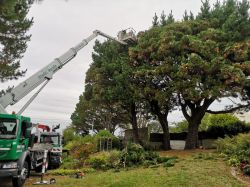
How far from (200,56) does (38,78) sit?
1179 centimetres

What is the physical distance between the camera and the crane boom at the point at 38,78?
1431cm

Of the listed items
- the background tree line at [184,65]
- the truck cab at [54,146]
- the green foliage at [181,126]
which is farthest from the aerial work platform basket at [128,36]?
the green foliage at [181,126]

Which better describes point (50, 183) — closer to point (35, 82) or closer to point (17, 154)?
point (17, 154)

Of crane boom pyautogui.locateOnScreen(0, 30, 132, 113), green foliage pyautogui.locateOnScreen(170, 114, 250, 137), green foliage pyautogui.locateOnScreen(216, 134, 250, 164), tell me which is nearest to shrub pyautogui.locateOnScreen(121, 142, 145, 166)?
green foliage pyautogui.locateOnScreen(216, 134, 250, 164)

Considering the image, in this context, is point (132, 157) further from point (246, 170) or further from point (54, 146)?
point (246, 170)

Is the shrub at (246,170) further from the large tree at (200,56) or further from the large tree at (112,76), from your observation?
the large tree at (112,76)

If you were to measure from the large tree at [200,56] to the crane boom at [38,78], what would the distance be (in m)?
6.66

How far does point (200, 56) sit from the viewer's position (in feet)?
73.0

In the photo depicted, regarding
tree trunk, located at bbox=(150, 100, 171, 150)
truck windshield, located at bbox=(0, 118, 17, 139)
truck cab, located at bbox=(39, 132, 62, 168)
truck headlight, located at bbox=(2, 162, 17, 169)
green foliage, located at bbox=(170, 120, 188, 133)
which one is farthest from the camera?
green foliage, located at bbox=(170, 120, 188, 133)

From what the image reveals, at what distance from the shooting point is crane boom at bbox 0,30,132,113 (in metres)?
14.3

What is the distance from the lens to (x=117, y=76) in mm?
25453

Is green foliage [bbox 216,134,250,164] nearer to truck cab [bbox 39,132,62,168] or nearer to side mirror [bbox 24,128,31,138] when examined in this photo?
side mirror [bbox 24,128,31,138]

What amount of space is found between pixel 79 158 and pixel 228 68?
11.7 meters

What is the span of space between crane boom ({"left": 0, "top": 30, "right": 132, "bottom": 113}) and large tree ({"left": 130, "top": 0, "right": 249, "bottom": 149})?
6.66 m
